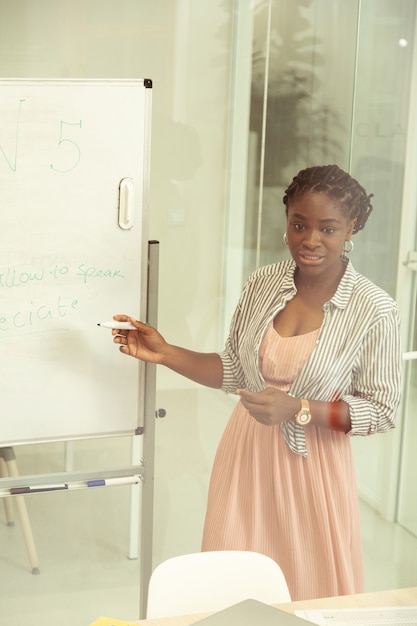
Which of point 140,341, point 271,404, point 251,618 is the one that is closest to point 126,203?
point 140,341

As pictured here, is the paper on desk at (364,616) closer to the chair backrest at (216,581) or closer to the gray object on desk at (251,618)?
the chair backrest at (216,581)

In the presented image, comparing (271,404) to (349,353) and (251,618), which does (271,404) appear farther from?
(251,618)

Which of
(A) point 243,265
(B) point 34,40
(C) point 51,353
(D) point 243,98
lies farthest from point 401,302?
(B) point 34,40

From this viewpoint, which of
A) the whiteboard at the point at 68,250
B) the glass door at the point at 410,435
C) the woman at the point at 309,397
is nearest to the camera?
the whiteboard at the point at 68,250

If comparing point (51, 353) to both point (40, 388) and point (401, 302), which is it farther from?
point (401, 302)

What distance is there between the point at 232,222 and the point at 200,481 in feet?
2.88

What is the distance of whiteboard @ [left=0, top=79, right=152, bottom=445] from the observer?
7.97ft

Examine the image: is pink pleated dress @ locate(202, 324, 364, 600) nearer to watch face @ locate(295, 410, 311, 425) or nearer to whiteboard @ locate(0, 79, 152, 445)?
watch face @ locate(295, 410, 311, 425)

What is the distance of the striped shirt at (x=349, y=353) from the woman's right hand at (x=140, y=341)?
26 centimetres

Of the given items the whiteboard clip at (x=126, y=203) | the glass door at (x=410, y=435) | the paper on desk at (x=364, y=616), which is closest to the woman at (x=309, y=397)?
the whiteboard clip at (x=126, y=203)

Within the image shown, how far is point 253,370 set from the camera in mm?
2646

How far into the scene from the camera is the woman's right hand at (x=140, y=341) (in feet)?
8.38

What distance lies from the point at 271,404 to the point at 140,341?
41 cm

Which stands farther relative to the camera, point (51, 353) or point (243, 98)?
point (243, 98)
